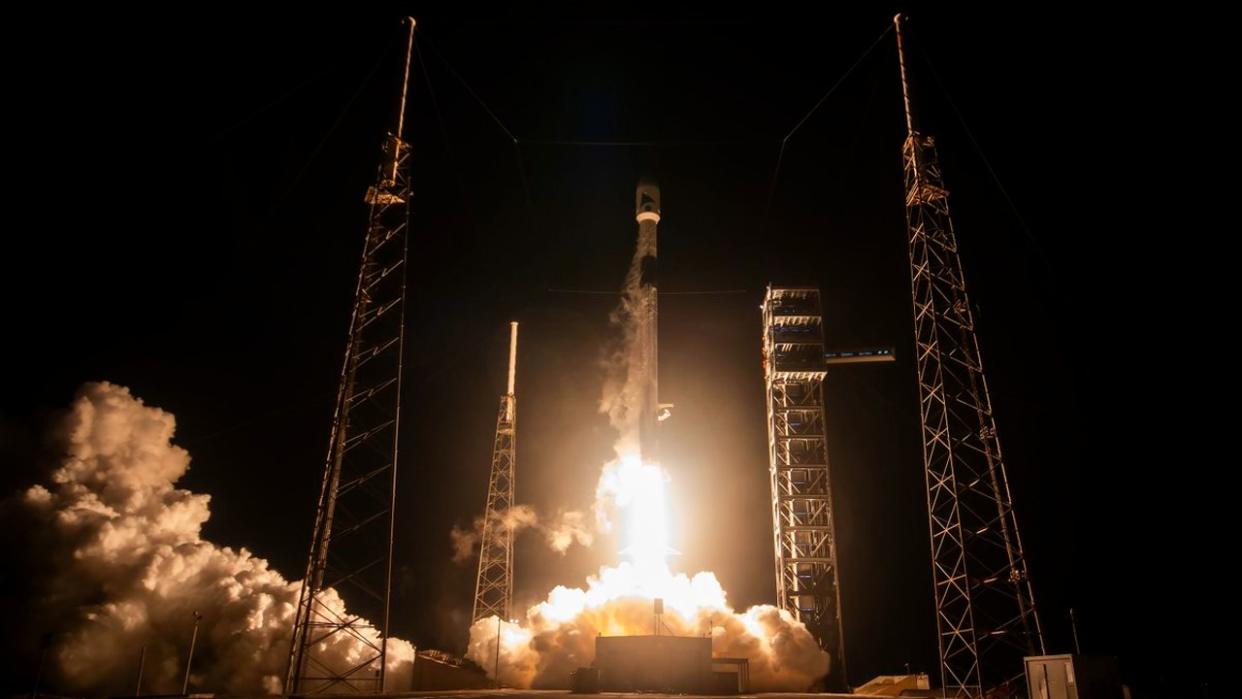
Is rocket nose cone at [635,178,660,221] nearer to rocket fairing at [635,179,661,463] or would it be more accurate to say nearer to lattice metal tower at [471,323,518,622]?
rocket fairing at [635,179,661,463]

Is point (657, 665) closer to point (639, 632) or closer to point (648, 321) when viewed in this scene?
point (639, 632)

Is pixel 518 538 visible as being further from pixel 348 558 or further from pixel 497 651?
pixel 497 651

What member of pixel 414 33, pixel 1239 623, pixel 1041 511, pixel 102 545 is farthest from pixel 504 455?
pixel 1239 623

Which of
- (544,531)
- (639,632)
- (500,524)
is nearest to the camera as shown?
(639,632)

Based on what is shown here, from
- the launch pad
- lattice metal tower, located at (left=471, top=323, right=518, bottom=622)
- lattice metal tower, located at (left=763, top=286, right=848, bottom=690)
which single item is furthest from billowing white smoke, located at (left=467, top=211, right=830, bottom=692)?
the launch pad

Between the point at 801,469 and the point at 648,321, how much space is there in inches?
443

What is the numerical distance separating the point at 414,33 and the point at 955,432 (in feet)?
131

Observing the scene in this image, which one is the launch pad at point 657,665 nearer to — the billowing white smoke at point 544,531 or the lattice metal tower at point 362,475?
the lattice metal tower at point 362,475

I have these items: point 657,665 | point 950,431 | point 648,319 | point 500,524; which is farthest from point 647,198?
point 657,665

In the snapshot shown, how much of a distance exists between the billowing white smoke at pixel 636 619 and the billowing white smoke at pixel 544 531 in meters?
4.48

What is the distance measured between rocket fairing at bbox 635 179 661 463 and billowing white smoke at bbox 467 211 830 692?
37.2 inches

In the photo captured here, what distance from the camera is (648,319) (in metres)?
47.7

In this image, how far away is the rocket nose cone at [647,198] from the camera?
50000mm

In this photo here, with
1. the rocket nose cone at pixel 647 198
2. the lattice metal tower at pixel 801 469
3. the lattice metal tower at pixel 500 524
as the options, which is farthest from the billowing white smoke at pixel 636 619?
the rocket nose cone at pixel 647 198
